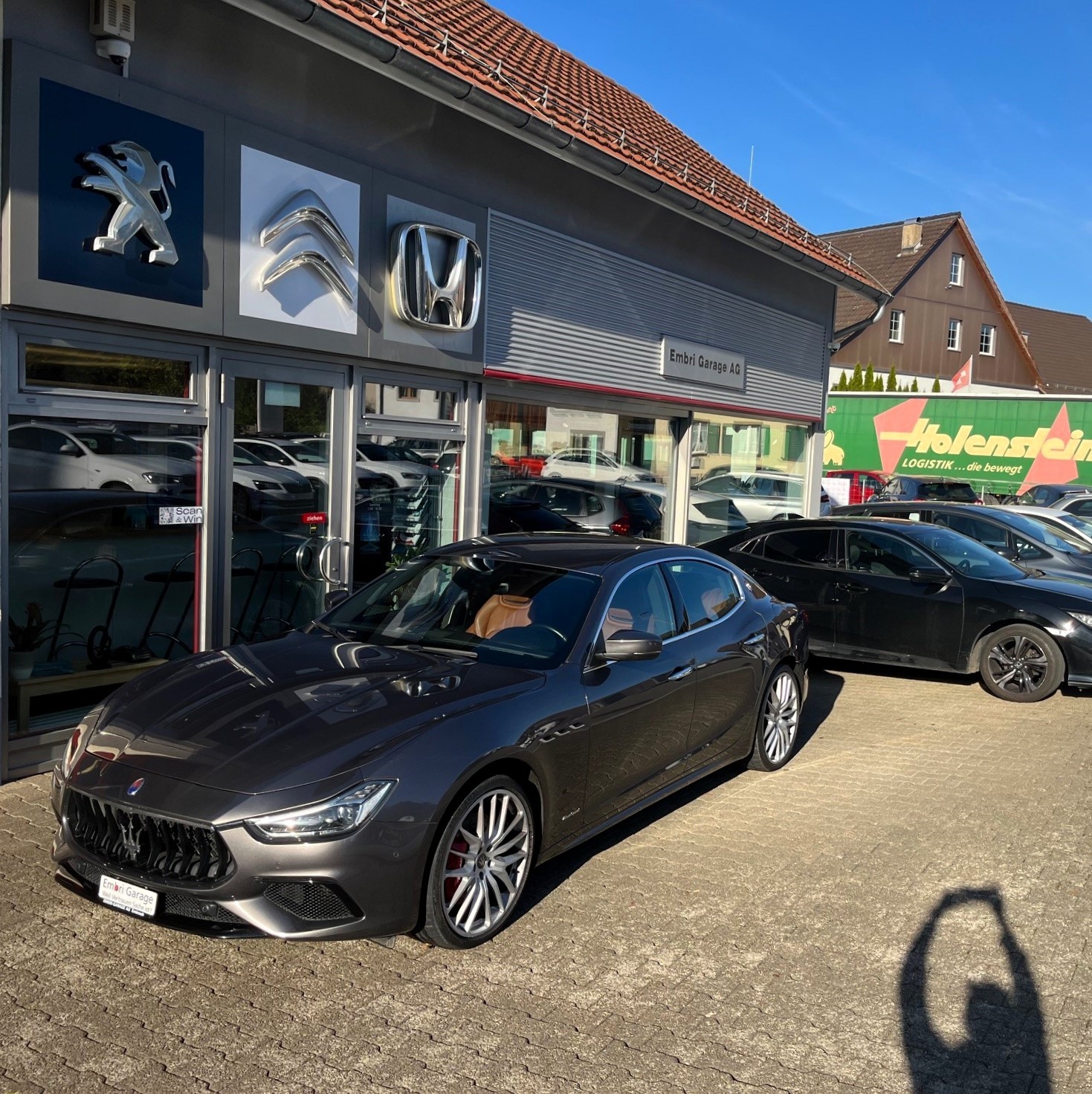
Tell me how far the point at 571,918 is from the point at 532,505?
22.4 ft

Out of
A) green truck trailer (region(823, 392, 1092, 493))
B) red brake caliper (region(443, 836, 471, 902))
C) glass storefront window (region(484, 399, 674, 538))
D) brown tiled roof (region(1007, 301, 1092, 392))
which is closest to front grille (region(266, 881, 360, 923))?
red brake caliper (region(443, 836, 471, 902))

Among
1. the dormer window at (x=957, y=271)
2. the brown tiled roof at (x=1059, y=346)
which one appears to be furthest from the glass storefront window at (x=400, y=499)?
the brown tiled roof at (x=1059, y=346)

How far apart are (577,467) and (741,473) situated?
421 cm

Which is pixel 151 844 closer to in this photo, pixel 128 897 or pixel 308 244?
pixel 128 897

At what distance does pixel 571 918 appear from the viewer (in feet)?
15.3

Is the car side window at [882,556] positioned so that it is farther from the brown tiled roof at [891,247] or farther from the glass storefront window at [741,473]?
the brown tiled roof at [891,247]

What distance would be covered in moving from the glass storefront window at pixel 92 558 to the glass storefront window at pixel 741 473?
782 cm

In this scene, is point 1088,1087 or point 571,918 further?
point 571,918

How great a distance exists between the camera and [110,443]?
22.6ft

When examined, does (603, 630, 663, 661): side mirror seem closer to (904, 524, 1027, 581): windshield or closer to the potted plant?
the potted plant

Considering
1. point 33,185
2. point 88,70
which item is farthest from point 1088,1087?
point 88,70

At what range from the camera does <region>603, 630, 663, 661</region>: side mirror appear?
5.12 meters

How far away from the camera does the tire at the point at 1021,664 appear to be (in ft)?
30.6

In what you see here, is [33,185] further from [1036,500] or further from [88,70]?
[1036,500]
